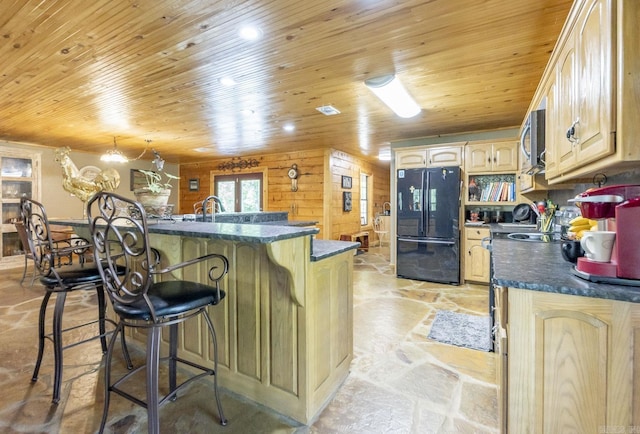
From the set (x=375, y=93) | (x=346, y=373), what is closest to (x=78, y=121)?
(x=375, y=93)

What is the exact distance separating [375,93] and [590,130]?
2.17 m

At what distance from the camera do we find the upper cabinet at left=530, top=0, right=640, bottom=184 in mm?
980

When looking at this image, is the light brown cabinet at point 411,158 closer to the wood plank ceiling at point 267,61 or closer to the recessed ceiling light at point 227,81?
the wood plank ceiling at point 267,61

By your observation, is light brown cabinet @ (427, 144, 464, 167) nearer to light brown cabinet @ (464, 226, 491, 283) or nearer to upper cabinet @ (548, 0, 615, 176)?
light brown cabinet @ (464, 226, 491, 283)

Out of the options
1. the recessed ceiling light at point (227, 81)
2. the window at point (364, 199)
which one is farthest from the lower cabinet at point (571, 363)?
the window at point (364, 199)

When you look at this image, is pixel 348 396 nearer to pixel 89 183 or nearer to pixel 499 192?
pixel 89 183

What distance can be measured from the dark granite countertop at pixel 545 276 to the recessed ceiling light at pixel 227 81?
2609mm

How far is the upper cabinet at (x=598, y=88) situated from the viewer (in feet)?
3.22

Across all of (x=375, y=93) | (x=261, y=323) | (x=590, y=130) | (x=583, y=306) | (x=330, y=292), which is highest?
(x=375, y=93)

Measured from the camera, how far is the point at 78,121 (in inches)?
166

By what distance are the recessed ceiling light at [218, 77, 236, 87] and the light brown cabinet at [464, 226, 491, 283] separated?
3.66 metres

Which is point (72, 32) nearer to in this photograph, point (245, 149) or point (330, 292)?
point (330, 292)

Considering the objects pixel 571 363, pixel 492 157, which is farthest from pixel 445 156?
pixel 571 363

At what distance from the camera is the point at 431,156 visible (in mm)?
4645
